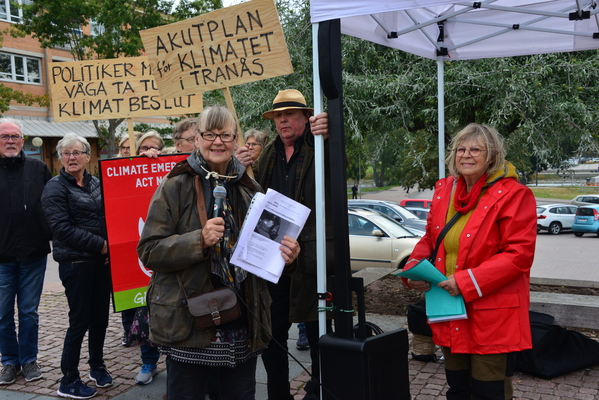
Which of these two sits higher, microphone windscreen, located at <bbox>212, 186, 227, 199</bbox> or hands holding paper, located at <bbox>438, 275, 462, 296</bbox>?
microphone windscreen, located at <bbox>212, 186, 227, 199</bbox>

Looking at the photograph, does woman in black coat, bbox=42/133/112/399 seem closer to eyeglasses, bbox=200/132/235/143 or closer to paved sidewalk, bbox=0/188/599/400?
paved sidewalk, bbox=0/188/599/400

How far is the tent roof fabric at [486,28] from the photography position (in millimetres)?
4668

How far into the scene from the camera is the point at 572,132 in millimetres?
7852

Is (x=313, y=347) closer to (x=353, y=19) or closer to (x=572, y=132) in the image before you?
(x=353, y=19)

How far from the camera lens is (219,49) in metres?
3.54

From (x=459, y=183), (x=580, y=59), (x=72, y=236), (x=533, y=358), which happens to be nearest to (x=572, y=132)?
(x=580, y=59)

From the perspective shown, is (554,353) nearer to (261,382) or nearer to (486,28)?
(261,382)

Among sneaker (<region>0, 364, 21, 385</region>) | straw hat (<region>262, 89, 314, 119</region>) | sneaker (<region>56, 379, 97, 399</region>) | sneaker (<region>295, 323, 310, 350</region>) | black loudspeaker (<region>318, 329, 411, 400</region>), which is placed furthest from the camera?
sneaker (<region>295, 323, 310, 350</region>)

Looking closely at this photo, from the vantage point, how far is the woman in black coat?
425 centimetres

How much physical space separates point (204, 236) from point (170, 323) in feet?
1.46

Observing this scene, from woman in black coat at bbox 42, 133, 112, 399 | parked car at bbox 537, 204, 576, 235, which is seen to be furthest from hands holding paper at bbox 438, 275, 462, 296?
parked car at bbox 537, 204, 576, 235

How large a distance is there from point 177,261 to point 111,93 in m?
2.97

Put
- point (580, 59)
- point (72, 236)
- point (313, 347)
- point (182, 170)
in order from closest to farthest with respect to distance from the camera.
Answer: point (182, 170), point (313, 347), point (72, 236), point (580, 59)

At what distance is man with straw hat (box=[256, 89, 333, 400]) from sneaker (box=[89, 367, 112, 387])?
169cm
